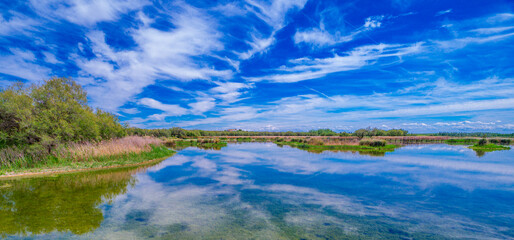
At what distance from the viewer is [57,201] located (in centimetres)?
872

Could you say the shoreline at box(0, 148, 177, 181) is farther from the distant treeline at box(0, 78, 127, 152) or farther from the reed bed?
the distant treeline at box(0, 78, 127, 152)

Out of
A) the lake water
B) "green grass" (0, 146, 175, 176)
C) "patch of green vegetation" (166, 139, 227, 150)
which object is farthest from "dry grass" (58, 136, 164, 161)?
"patch of green vegetation" (166, 139, 227, 150)

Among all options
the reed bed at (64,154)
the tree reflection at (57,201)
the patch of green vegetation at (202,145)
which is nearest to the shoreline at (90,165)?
the reed bed at (64,154)

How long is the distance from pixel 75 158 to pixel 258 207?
15.8m

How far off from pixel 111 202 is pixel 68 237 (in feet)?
10.3

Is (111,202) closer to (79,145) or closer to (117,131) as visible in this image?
(79,145)

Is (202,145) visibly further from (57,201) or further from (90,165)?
(57,201)

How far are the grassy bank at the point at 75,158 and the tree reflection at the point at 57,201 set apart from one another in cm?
238

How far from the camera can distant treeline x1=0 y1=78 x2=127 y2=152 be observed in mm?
15195

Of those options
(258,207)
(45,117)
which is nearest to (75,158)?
(45,117)

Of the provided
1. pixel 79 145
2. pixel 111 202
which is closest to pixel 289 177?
pixel 111 202

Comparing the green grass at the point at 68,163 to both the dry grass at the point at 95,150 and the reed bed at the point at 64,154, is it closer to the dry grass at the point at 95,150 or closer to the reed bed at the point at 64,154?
the reed bed at the point at 64,154

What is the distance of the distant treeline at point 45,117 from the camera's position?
15195 mm

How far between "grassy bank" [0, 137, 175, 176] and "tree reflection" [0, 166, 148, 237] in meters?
2.38
